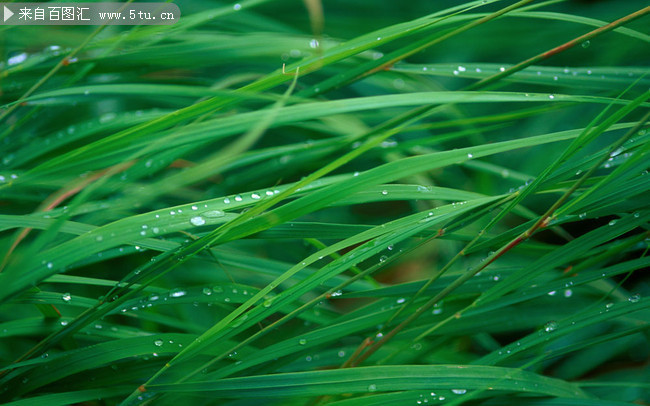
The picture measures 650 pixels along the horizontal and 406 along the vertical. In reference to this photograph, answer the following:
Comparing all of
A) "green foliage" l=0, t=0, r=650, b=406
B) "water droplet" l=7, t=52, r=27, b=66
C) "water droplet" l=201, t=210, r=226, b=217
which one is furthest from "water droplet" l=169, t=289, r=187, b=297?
"water droplet" l=7, t=52, r=27, b=66

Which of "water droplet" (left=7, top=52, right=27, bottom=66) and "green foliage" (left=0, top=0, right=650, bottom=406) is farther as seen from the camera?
"water droplet" (left=7, top=52, right=27, bottom=66)

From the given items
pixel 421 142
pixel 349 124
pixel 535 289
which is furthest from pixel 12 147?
pixel 535 289

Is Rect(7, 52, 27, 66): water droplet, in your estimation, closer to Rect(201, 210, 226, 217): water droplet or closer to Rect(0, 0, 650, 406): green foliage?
Rect(0, 0, 650, 406): green foliage

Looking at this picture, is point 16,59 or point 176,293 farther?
point 16,59

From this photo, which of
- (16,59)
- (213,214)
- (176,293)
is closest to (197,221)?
(213,214)

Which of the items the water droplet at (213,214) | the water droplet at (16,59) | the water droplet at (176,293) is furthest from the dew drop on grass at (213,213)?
the water droplet at (16,59)

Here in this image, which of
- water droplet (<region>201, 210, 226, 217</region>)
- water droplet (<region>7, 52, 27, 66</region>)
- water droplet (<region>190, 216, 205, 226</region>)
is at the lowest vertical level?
water droplet (<region>190, 216, 205, 226</region>)

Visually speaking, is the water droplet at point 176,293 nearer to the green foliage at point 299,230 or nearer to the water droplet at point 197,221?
the green foliage at point 299,230

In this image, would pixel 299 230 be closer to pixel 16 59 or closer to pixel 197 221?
pixel 197 221
